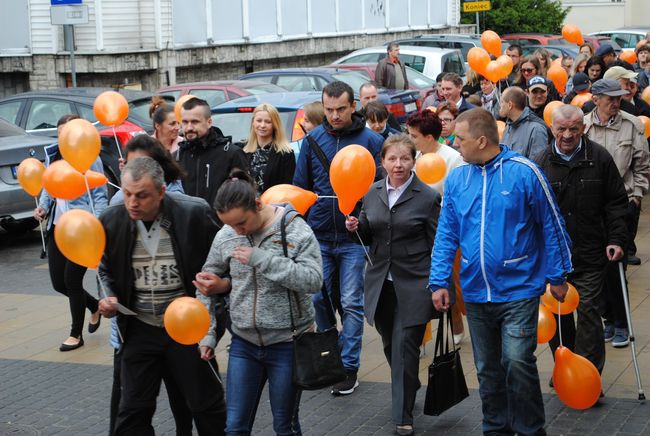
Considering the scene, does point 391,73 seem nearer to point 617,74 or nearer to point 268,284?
point 617,74

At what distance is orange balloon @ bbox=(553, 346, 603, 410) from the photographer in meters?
6.57

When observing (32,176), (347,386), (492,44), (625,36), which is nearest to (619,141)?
(347,386)

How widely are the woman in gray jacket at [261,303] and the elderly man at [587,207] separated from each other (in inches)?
84.1

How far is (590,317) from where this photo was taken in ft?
23.7

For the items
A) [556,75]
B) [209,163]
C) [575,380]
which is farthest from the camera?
[556,75]

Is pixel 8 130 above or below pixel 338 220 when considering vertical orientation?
above

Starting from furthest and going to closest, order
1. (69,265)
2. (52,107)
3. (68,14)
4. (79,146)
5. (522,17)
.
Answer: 1. (522,17)
2. (68,14)
3. (52,107)
4. (69,265)
5. (79,146)

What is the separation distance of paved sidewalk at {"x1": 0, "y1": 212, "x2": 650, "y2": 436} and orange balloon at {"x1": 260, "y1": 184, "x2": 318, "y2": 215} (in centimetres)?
132

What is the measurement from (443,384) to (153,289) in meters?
1.90

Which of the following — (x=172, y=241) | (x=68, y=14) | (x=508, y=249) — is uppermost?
(x=68, y=14)

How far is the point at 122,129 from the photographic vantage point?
48.8ft

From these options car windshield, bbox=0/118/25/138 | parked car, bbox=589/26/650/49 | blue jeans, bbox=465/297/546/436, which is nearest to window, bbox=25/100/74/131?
car windshield, bbox=0/118/25/138

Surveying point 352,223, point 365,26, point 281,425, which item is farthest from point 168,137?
point 365,26

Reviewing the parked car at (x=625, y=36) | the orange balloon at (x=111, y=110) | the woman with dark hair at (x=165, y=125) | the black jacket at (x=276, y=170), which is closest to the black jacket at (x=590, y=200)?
the black jacket at (x=276, y=170)
